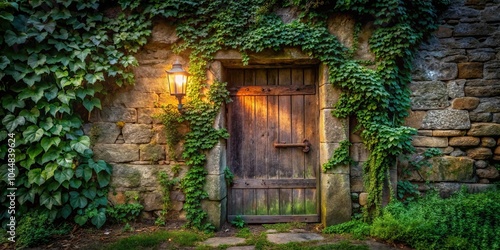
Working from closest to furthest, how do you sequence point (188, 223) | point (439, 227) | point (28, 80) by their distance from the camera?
point (439, 227)
point (28, 80)
point (188, 223)

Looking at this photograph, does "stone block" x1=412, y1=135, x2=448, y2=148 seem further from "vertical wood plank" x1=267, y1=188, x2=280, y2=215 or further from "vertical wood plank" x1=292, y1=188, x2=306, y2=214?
"vertical wood plank" x1=267, y1=188, x2=280, y2=215

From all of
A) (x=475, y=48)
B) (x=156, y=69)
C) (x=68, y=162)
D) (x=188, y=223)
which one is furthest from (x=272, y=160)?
(x=475, y=48)

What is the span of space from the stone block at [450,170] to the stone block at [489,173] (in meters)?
0.13

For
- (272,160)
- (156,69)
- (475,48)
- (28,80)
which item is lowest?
(272,160)

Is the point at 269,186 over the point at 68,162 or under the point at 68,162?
under

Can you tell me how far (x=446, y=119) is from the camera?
3377 millimetres

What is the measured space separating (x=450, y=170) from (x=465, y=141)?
1.31 ft

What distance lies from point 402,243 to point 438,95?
6.10 feet

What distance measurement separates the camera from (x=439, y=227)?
2.71m

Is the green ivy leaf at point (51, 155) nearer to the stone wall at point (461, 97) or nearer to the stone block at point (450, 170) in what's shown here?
the stone wall at point (461, 97)

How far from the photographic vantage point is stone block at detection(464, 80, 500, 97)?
3.34 m

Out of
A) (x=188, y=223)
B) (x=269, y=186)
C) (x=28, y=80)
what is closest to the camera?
(x=28, y=80)

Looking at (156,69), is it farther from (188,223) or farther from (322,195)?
(322,195)

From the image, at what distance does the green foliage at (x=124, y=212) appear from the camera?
128 inches
